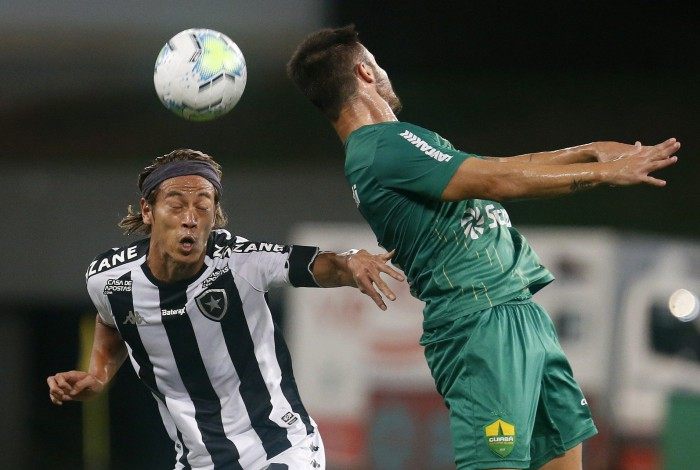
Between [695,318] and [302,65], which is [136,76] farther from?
[302,65]

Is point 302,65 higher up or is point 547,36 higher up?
point 547,36

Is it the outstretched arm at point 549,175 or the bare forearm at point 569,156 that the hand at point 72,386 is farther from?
the bare forearm at point 569,156

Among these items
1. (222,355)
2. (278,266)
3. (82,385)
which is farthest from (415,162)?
(82,385)

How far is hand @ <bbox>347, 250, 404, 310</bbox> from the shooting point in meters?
3.43

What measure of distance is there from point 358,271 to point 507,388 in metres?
0.62

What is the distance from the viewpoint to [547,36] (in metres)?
11.1

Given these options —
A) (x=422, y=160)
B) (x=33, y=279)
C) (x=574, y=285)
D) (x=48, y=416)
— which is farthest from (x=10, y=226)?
(x=422, y=160)

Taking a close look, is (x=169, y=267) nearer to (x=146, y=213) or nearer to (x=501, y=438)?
(x=146, y=213)

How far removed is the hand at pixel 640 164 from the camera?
3.29 metres

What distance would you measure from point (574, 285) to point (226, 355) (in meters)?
5.50

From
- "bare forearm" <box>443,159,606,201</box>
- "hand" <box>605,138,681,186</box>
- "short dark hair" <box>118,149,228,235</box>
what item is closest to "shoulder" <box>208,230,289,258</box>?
"short dark hair" <box>118,149,228,235</box>

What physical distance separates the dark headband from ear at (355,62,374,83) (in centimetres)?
71

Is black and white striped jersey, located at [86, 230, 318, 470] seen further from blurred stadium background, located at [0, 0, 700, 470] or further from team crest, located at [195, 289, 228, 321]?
blurred stadium background, located at [0, 0, 700, 470]

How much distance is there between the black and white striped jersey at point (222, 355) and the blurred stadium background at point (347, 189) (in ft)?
16.4
